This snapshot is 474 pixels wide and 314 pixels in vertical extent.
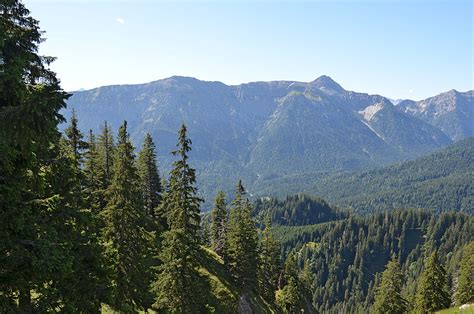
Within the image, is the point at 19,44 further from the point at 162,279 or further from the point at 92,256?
the point at 162,279

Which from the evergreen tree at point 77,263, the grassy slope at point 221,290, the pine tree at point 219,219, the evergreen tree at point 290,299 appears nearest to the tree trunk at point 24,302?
the evergreen tree at point 77,263

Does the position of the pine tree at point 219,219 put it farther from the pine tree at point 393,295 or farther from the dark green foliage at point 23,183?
the dark green foliage at point 23,183

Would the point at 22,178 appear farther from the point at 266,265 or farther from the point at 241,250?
the point at 266,265

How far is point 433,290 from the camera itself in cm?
6100

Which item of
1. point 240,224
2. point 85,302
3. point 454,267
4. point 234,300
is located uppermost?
point 85,302

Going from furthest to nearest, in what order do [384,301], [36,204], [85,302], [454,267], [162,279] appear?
[454,267] < [384,301] < [162,279] < [85,302] < [36,204]

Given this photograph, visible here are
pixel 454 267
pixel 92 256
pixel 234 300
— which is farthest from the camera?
pixel 454 267

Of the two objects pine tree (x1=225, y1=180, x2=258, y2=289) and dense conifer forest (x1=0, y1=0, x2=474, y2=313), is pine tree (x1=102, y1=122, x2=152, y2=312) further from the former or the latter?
pine tree (x1=225, y1=180, x2=258, y2=289)

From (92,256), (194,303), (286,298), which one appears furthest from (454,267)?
(92,256)

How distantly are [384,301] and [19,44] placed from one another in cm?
6957

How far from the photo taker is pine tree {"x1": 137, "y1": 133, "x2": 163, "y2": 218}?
6287cm

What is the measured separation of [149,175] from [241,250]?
22.5 metres

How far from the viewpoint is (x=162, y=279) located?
27828mm

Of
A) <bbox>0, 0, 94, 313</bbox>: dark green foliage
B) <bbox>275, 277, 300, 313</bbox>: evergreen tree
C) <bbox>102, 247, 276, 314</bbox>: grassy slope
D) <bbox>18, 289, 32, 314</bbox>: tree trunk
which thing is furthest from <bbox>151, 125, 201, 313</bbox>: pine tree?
<bbox>275, 277, 300, 313</bbox>: evergreen tree
